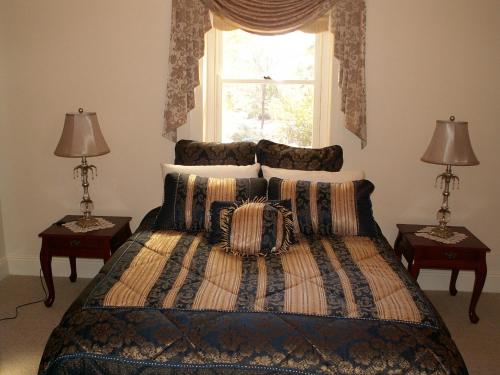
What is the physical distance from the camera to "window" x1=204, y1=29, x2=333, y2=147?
140 inches

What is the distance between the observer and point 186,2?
3260 millimetres

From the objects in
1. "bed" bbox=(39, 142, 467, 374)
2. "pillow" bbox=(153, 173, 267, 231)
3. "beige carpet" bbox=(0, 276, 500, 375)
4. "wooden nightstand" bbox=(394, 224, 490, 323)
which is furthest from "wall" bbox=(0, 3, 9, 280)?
"wooden nightstand" bbox=(394, 224, 490, 323)

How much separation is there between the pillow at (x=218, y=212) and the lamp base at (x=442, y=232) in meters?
1.01

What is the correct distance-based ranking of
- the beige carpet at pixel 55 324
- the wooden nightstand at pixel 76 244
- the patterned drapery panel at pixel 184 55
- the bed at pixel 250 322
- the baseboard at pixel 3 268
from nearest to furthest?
the bed at pixel 250 322
the beige carpet at pixel 55 324
the wooden nightstand at pixel 76 244
the patterned drapery panel at pixel 184 55
the baseboard at pixel 3 268

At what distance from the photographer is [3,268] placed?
144 inches

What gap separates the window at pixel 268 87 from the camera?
354 cm

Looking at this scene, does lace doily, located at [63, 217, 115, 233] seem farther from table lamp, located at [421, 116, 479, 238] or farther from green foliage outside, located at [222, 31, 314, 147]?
table lamp, located at [421, 116, 479, 238]

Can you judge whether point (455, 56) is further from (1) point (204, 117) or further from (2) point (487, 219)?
(1) point (204, 117)

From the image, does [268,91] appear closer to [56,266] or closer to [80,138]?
[80,138]

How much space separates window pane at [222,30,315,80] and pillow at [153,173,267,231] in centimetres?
101

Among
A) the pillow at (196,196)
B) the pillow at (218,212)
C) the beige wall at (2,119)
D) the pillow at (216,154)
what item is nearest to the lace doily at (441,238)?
the pillow at (218,212)

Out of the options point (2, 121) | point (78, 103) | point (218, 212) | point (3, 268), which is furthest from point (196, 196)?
point (3, 268)

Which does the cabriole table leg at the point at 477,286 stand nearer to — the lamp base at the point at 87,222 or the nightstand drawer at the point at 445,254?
the nightstand drawer at the point at 445,254

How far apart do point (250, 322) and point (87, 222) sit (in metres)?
1.76
